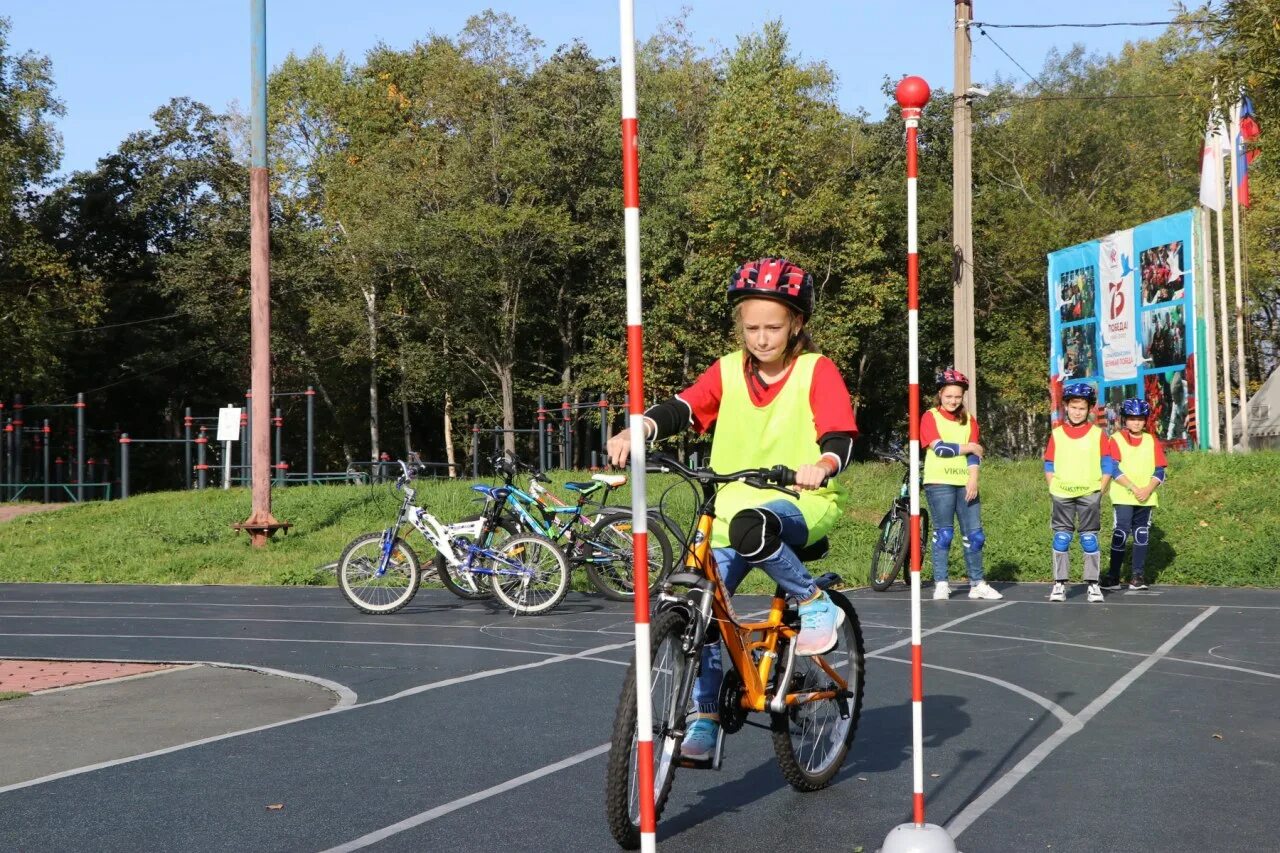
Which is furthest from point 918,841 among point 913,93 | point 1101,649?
point 1101,649

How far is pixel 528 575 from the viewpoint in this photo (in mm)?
13508

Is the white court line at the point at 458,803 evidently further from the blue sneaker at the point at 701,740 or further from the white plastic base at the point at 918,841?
the white plastic base at the point at 918,841

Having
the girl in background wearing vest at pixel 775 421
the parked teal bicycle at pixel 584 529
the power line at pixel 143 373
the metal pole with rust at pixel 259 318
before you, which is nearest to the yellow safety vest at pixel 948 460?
the parked teal bicycle at pixel 584 529

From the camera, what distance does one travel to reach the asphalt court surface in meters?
5.42

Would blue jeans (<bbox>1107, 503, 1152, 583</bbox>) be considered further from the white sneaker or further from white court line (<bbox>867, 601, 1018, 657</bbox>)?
white court line (<bbox>867, 601, 1018, 657</bbox>)

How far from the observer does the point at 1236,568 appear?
15984 mm

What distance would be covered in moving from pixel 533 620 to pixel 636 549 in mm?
9220

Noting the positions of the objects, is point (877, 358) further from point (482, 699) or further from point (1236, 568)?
point (482, 699)

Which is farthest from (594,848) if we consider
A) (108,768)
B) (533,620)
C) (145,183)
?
(145,183)

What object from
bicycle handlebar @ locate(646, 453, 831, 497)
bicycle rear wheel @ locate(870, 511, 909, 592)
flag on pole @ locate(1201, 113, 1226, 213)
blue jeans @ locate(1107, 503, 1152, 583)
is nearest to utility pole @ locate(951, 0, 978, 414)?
blue jeans @ locate(1107, 503, 1152, 583)

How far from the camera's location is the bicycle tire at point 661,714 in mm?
4809

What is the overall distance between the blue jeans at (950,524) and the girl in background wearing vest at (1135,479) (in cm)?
151

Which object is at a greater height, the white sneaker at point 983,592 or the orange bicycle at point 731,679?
the orange bicycle at point 731,679

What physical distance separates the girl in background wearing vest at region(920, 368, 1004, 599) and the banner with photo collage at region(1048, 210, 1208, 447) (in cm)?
953
